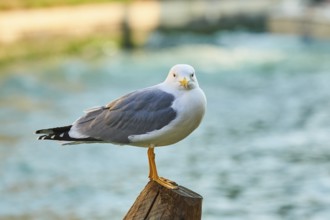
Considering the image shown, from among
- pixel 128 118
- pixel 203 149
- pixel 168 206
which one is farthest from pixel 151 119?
pixel 203 149

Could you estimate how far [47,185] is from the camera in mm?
8742

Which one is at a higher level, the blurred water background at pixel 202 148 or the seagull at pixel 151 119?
the blurred water background at pixel 202 148

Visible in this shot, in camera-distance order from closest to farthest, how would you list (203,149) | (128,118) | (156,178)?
(156,178)
(128,118)
(203,149)

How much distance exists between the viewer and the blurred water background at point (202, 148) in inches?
313

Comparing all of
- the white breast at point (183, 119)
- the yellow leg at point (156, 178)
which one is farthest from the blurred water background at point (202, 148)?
the white breast at point (183, 119)

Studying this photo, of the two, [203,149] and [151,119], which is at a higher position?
[203,149]

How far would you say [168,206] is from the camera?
2877 mm

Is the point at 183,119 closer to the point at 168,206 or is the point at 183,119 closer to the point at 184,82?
the point at 184,82

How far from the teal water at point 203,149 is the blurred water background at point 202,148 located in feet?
0.05

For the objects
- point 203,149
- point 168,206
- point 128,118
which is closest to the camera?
point 168,206

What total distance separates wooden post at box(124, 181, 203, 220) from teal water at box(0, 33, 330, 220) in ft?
14.6

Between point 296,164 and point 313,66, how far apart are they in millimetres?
8457

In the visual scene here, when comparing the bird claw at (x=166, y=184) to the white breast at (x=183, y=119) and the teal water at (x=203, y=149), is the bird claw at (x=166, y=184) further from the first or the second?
the teal water at (x=203, y=149)

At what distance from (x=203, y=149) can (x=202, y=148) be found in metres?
0.06
